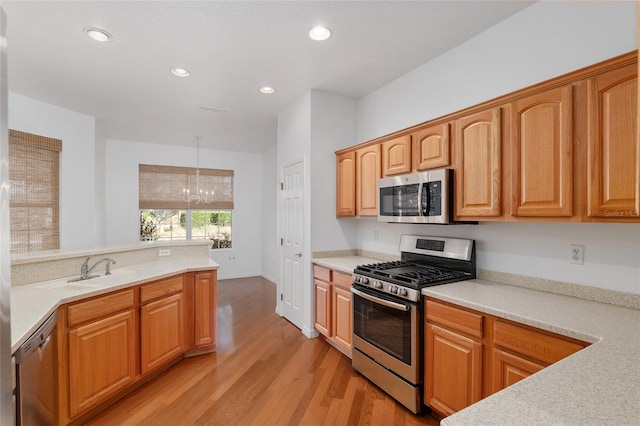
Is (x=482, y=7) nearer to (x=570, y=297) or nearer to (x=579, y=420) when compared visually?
(x=570, y=297)

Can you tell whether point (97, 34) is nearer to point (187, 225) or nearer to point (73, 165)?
point (73, 165)

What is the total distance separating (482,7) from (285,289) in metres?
3.64

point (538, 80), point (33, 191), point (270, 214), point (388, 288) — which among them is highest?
point (538, 80)

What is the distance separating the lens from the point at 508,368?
5.67ft

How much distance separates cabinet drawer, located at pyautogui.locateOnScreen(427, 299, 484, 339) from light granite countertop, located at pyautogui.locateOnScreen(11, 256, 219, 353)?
7.19 feet

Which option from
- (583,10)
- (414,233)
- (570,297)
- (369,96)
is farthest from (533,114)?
(369,96)

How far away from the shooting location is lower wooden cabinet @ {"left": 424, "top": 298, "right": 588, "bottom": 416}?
1591 millimetres

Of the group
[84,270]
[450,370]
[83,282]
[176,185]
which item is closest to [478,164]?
[450,370]

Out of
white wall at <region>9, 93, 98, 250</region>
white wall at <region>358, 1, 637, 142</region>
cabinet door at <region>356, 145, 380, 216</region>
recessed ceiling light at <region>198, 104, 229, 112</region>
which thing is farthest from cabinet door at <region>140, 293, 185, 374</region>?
white wall at <region>358, 1, 637, 142</region>

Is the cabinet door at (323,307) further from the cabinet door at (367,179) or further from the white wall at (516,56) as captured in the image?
the white wall at (516,56)

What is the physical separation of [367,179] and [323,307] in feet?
4.85

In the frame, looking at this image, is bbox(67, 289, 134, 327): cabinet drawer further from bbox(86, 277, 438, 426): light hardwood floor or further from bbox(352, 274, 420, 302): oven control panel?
bbox(352, 274, 420, 302): oven control panel

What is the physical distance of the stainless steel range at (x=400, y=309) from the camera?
87.8 inches

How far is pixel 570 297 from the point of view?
195cm
